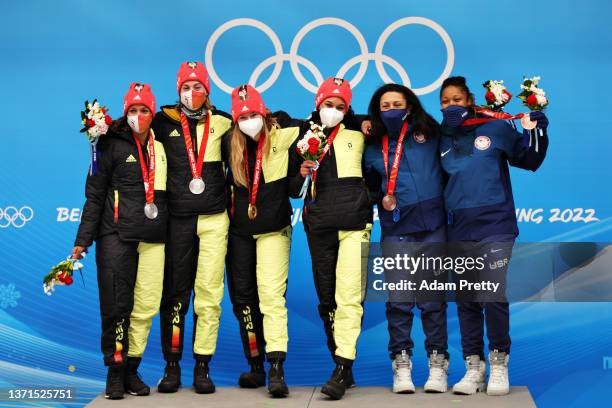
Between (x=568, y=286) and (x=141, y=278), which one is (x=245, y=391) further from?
(x=568, y=286)

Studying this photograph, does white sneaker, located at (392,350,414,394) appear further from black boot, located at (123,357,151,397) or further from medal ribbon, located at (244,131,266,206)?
black boot, located at (123,357,151,397)

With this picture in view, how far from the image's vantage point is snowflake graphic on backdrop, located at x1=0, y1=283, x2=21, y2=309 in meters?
6.52

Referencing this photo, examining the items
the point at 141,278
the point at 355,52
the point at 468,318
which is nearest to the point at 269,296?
the point at 141,278

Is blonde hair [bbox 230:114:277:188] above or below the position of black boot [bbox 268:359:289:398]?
above

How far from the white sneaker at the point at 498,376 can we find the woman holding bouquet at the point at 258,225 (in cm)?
104

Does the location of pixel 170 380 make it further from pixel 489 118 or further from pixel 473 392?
pixel 489 118

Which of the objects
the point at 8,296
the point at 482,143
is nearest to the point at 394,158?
the point at 482,143

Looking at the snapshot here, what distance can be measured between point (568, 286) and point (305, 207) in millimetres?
1925

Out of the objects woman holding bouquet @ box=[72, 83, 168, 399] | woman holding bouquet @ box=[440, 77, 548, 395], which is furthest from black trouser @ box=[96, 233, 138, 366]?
woman holding bouquet @ box=[440, 77, 548, 395]

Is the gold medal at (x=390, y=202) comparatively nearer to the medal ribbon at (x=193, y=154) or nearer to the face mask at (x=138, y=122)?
the medal ribbon at (x=193, y=154)

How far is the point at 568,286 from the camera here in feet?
20.0

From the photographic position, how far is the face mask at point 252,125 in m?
5.09

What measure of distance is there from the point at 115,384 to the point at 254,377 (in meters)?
0.74

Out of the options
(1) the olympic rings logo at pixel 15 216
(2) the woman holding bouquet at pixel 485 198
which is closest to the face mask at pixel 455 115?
(2) the woman holding bouquet at pixel 485 198
